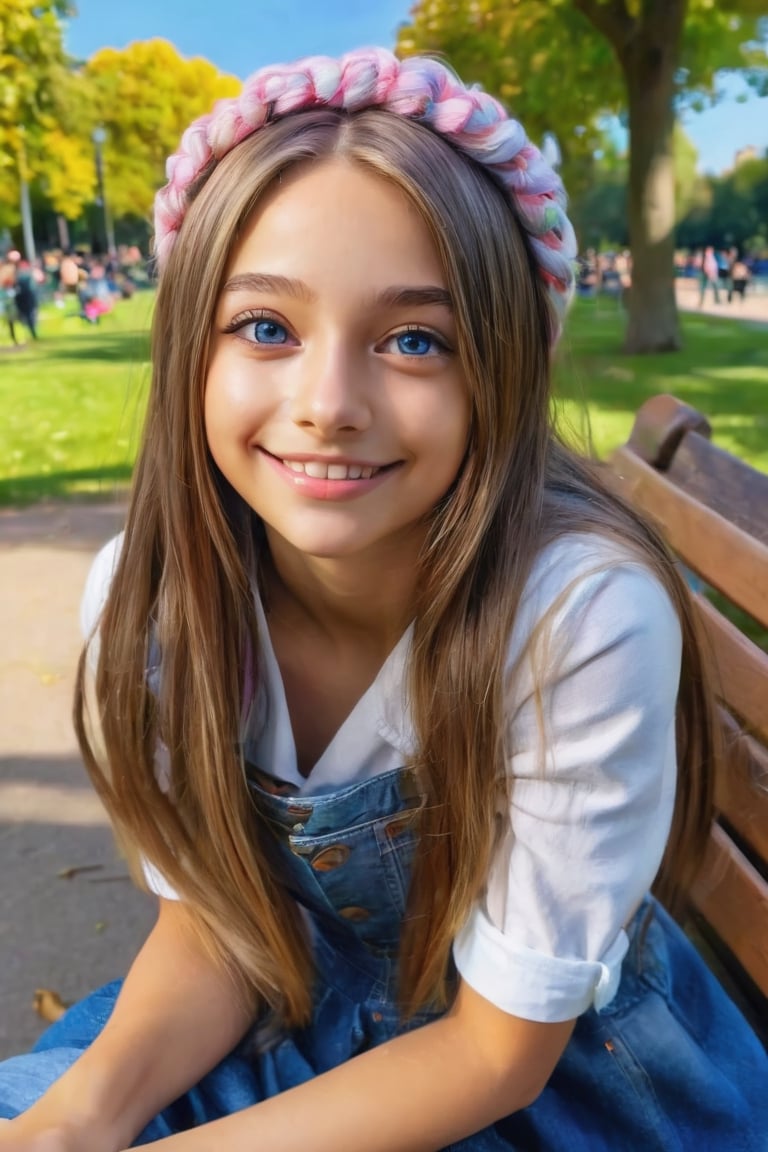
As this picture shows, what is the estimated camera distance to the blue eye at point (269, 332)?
45.9 inches

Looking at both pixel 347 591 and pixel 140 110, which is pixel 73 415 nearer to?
pixel 347 591

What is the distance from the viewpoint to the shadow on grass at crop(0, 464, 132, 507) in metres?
5.77

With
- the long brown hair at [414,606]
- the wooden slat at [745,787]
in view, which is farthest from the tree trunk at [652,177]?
the long brown hair at [414,606]

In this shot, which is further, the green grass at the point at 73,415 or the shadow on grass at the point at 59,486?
the shadow on grass at the point at 59,486

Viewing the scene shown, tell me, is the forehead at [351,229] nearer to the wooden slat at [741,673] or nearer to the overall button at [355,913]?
the wooden slat at [741,673]

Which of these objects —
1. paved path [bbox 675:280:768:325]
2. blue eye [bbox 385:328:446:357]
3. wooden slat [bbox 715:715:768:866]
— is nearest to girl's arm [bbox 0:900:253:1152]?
wooden slat [bbox 715:715:768:866]

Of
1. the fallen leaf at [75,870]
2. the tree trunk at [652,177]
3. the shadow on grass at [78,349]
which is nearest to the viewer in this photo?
the fallen leaf at [75,870]

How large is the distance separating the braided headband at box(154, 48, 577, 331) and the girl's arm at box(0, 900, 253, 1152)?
3.43 ft

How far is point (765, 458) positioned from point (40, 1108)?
5.32 metres

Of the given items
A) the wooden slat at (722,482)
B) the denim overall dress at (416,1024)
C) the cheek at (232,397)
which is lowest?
the denim overall dress at (416,1024)

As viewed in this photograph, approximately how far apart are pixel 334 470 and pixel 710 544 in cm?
84

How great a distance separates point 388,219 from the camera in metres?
1.10

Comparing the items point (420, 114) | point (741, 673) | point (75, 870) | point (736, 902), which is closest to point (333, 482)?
point (420, 114)

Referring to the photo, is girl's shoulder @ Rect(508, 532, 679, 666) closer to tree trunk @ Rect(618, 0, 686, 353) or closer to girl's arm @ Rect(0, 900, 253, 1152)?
girl's arm @ Rect(0, 900, 253, 1152)
